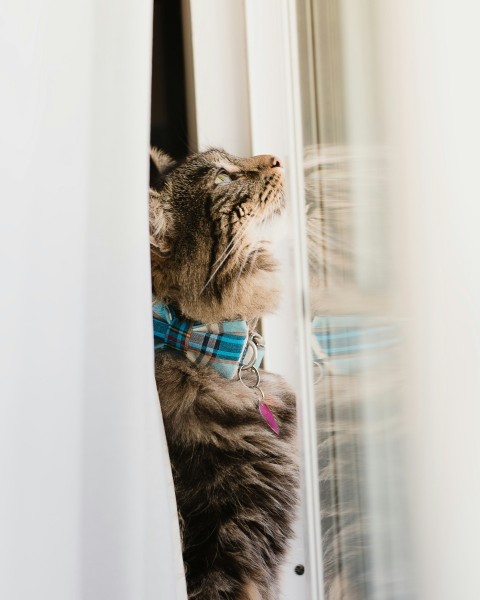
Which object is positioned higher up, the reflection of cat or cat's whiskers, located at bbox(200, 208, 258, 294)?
cat's whiskers, located at bbox(200, 208, 258, 294)

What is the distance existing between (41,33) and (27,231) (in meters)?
0.24

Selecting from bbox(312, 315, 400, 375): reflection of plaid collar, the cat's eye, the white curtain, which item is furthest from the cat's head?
the white curtain

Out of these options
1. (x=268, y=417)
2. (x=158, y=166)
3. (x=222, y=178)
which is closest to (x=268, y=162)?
(x=222, y=178)

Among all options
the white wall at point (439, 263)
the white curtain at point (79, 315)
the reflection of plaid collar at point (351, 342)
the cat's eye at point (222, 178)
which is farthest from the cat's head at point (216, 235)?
the white wall at point (439, 263)

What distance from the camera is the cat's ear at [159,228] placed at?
987mm

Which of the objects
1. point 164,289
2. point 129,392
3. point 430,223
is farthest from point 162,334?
point 430,223

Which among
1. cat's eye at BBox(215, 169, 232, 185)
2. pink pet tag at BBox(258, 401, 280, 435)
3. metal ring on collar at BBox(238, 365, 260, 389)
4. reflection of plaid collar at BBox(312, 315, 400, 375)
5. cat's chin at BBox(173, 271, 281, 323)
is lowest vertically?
pink pet tag at BBox(258, 401, 280, 435)

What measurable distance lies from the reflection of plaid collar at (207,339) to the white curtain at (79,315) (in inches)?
10.0

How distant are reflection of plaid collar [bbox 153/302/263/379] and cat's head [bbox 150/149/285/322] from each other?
0.7 inches

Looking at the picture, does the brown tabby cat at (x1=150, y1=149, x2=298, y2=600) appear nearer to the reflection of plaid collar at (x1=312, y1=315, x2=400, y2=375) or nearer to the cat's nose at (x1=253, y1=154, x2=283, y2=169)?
the cat's nose at (x1=253, y1=154, x2=283, y2=169)

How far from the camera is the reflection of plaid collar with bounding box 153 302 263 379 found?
3.22ft

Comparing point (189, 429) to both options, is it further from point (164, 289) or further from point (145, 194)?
point (145, 194)

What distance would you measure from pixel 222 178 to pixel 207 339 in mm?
308

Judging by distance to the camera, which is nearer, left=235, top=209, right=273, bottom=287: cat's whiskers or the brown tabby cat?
the brown tabby cat
